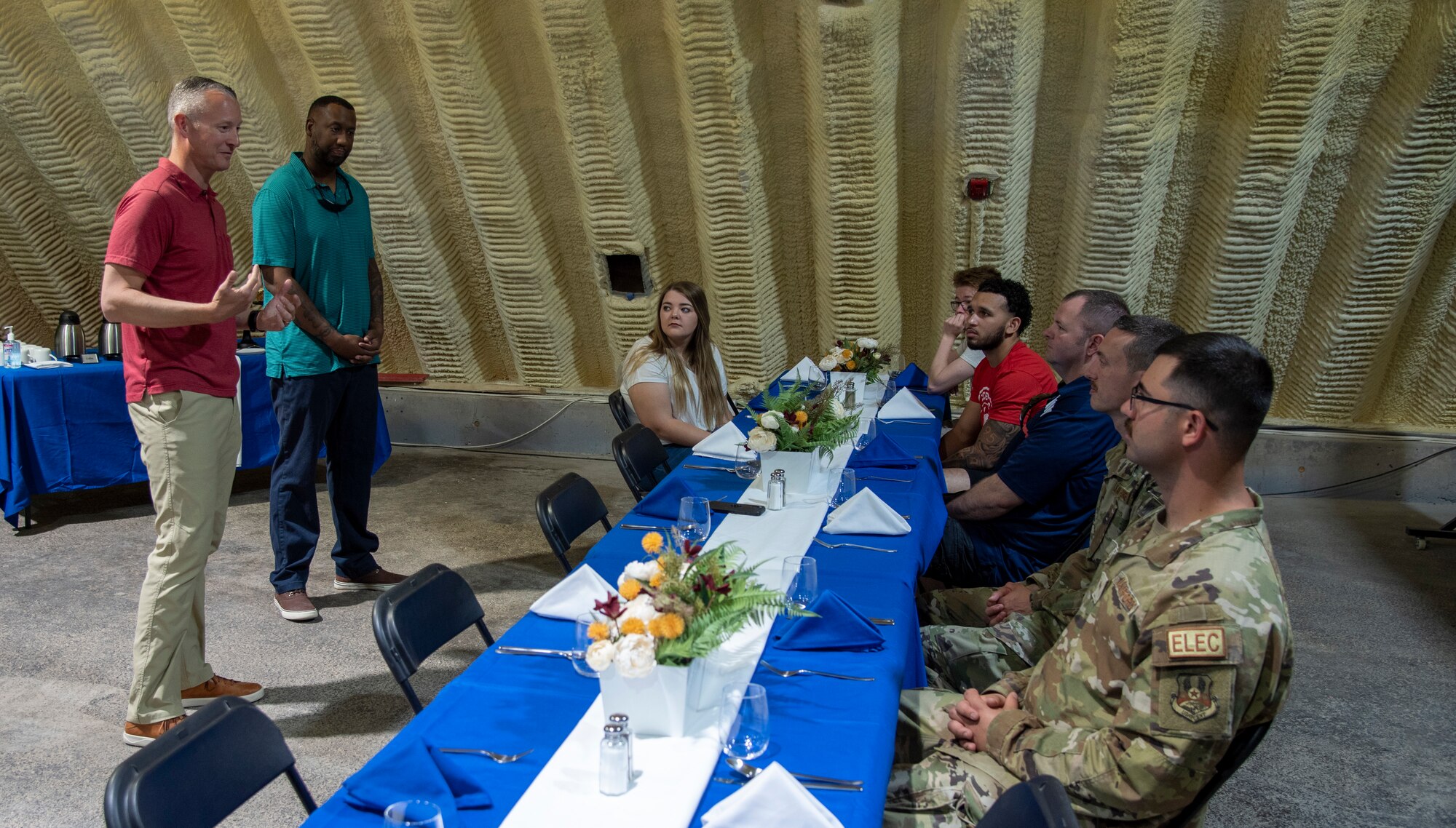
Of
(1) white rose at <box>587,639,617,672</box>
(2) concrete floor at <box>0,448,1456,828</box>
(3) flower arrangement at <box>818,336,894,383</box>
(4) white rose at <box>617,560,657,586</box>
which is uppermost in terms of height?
(4) white rose at <box>617,560,657,586</box>

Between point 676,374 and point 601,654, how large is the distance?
2.59 metres

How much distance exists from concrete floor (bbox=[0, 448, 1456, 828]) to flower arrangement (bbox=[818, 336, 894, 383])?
149cm

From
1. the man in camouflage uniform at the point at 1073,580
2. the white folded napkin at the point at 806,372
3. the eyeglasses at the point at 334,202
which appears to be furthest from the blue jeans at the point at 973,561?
the eyeglasses at the point at 334,202

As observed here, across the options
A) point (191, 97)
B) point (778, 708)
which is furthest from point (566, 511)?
point (191, 97)

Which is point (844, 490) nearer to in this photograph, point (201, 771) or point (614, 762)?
point (614, 762)

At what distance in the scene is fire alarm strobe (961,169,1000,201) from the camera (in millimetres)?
4922

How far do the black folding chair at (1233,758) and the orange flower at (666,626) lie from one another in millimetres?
938

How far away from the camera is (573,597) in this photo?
1997 millimetres

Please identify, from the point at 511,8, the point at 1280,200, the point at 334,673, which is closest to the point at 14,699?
the point at 334,673

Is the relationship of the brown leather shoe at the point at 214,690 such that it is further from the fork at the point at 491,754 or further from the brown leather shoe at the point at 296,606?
the fork at the point at 491,754

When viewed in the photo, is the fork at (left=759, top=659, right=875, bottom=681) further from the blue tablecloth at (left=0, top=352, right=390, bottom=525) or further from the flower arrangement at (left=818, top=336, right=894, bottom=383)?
the blue tablecloth at (left=0, top=352, right=390, bottom=525)

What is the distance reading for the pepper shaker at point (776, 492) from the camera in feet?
8.96

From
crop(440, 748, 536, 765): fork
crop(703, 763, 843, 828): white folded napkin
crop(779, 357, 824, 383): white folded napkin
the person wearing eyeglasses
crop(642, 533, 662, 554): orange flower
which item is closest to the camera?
crop(703, 763, 843, 828): white folded napkin

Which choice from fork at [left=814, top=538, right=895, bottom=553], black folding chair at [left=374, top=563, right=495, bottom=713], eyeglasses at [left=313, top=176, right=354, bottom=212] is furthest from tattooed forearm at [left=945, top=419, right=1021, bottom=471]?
eyeglasses at [left=313, top=176, right=354, bottom=212]
